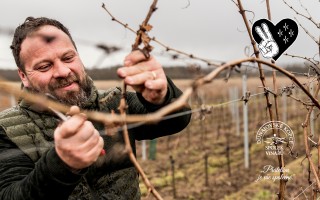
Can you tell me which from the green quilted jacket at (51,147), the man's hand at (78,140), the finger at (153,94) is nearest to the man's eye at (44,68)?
the green quilted jacket at (51,147)

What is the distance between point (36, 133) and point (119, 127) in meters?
1.16

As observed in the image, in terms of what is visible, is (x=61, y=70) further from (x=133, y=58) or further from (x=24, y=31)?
(x=133, y=58)

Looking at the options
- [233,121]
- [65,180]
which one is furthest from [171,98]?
[233,121]

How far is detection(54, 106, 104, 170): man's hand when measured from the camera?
1169 mm

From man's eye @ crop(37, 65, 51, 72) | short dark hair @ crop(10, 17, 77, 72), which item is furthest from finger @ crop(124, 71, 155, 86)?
short dark hair @ crop(10, 17, 77, 72)

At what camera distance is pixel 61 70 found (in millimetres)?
2012

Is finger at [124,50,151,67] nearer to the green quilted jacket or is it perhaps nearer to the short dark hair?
the green quilted jacket

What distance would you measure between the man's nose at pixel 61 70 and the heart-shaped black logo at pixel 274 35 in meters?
0.84

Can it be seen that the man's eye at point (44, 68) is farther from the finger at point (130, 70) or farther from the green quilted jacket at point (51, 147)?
the finger at point (130, 70)

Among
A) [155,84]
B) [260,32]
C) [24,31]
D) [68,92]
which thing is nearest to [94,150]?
[155,84]

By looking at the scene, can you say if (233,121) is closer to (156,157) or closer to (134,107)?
(156,157)

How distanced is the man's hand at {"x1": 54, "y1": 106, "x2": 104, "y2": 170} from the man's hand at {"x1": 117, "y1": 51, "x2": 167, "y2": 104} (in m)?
0.17

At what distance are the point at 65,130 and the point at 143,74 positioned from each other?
0.94 feet

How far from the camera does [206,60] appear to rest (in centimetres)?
114
